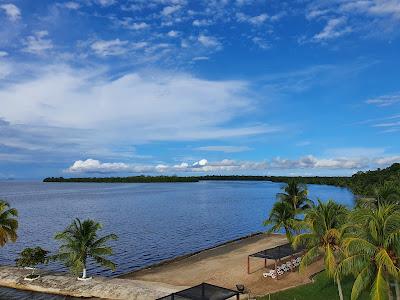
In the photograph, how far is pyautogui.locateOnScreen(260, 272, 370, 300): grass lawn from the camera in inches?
1407

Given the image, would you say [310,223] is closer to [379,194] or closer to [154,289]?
[154,289]

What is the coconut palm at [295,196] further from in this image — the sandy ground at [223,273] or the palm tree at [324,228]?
the palm tree at [324,228]

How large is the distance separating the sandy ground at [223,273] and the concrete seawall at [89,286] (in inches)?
155

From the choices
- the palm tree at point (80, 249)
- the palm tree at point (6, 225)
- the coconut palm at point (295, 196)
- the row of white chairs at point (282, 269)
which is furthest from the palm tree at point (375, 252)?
the coconut palm at point (295, 196)

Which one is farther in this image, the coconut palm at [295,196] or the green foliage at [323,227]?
the coconut palm at [295,196]

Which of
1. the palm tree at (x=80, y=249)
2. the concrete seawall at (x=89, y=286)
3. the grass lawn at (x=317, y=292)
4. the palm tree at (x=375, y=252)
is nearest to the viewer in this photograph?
the palm tree at (x=375, y=252)

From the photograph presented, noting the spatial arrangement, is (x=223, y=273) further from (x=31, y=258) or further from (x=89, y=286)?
(x=31, y=258)

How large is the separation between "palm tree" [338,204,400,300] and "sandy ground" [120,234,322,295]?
18.2 m

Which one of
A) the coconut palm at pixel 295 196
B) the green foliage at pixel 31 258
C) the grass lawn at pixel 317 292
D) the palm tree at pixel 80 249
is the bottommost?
the grass lawn at pixel 317 292

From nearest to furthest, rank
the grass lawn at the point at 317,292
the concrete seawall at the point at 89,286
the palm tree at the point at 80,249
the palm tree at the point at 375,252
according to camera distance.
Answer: the palm tree at the point at 375,252 → the grass lawn at the point at 317,292 → the concrete seawall at the point at 89,286 → the palm tree at the point at 80,249

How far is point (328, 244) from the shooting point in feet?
100

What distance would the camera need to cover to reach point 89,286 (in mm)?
41844

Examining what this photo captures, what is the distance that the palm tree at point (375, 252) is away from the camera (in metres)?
21.3

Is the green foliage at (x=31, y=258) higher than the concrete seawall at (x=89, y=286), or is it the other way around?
the green foliage at (x=31, y=258)
